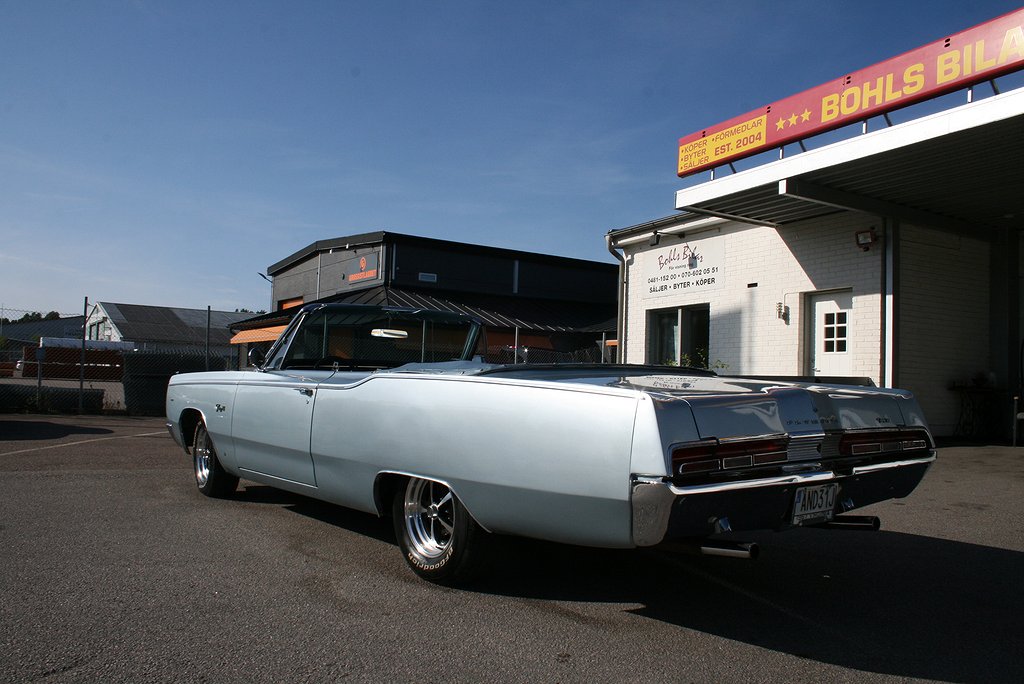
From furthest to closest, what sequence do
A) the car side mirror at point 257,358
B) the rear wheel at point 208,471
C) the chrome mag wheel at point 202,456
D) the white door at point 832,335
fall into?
the white door at point 832,335 → the chrome mag wheel at point 202,456 → the rear wheel at point 208,471 → the car side mirror at point 257,358

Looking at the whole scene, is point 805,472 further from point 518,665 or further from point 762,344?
point 762,344

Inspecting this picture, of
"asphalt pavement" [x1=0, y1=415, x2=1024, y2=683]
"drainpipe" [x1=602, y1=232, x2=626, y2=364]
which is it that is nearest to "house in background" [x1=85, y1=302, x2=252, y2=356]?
"drainpipe" [x1=602, y1=232, x2=626, y2=364]

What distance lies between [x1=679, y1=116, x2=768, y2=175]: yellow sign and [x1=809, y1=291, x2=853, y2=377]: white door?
8.76 ft

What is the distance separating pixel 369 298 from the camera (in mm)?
25062

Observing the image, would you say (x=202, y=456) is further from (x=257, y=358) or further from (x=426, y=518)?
(x=426, y=518)

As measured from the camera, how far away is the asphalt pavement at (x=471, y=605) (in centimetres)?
293

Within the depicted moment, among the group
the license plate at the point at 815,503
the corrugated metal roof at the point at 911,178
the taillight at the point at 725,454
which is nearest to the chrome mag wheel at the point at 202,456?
the taillight at the point at 725,454

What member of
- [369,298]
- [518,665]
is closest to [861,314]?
[518,665]

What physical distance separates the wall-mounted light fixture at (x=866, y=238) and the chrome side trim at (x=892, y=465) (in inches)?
328

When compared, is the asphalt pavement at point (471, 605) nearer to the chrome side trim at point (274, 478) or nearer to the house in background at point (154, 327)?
the chrome side trim at point (274, 478)

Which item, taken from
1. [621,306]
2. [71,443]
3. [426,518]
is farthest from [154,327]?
[426,518]

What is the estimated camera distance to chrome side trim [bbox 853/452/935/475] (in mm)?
3673

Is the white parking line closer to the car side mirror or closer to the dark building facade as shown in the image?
the car side mirror

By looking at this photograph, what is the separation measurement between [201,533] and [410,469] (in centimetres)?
196
